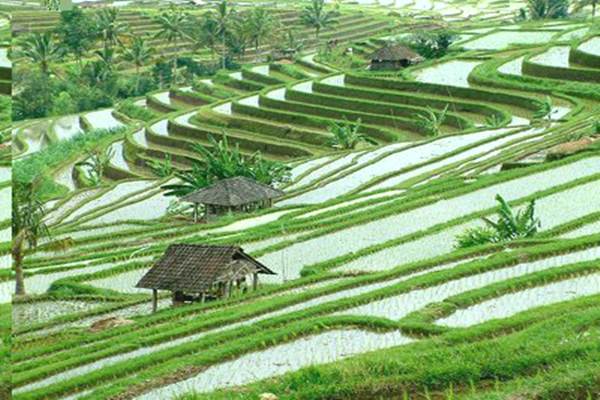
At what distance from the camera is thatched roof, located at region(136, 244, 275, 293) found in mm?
10055

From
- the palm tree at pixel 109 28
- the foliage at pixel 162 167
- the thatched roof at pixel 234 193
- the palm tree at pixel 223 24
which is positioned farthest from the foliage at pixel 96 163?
the palm tree at pixel 223 24

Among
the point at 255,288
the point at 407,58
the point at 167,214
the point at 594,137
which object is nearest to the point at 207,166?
the point at 167,214

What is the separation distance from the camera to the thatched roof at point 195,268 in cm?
1005

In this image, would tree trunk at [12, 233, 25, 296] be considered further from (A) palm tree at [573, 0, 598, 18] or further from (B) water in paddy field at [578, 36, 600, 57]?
(A) palm tree at [573, 0, 598, 18]

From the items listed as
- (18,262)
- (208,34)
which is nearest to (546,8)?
(208,34)

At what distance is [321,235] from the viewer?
12.6 meters

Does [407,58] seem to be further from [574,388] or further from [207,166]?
[574,388]

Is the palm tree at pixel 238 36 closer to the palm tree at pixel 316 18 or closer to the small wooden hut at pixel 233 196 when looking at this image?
the palm tree at pixel 316 18

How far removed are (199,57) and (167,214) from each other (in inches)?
1112

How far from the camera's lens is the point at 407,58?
104 ft

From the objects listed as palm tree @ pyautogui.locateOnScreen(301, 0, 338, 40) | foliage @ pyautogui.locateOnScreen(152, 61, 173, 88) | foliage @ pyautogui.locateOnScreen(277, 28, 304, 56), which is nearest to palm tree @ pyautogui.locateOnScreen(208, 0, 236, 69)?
foliage @ pyautogui.locateOnScreen(152, 61, 173, 88)

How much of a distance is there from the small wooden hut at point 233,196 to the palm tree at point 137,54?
22681 mm

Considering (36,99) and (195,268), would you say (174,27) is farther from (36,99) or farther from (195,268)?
(195,268)

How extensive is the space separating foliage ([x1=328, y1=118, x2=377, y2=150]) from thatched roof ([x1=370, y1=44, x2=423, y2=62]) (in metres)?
9.05
